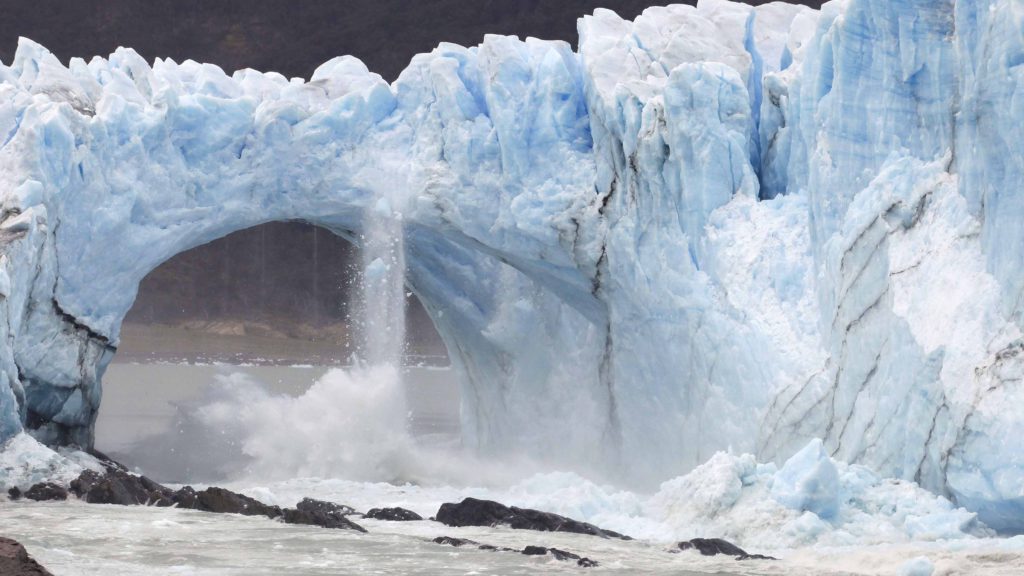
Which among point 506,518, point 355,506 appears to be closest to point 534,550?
point 506,518

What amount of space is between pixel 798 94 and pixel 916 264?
8.58 ft

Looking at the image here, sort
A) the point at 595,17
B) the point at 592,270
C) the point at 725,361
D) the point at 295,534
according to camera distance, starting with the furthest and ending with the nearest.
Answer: the point at 595,17 < the point at 592,270 < the point at 725,361 < the point at 295,534

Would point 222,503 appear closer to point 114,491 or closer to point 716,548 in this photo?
point 114,491

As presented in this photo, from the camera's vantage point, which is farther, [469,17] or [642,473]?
[469,17]

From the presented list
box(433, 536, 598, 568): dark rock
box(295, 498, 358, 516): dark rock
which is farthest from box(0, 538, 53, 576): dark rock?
box(295, 498, 358, 516): dark rock

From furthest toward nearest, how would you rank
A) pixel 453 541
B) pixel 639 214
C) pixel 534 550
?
pixel 639 214
pixel 453 541
pixel 534 550

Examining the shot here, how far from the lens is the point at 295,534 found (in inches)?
482

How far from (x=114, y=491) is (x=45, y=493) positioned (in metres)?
0.58

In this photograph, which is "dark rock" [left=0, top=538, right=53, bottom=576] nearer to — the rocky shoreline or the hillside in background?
the rocky shoreline

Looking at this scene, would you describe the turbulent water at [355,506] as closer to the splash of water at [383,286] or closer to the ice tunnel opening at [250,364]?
the ice tunnel opening at [250,364]

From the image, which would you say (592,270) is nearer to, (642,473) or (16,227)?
(642,473)

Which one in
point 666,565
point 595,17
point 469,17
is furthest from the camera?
point 469,17

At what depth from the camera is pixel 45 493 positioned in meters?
13.6

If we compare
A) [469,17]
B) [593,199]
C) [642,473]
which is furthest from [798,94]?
[469,17]
